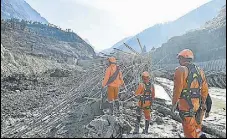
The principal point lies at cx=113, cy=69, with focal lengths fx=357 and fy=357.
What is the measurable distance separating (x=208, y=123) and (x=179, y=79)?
2921mm

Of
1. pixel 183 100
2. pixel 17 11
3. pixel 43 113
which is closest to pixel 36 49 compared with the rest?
pixel 43 113

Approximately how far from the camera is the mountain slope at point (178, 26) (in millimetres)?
87250

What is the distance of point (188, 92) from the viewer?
5660 mm

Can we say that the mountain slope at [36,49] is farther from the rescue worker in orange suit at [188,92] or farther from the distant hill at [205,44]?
the rescue worker in orange suit at [188,92]

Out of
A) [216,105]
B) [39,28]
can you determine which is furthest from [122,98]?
[39,28]

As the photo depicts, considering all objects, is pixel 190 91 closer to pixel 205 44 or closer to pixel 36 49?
pixel 205 44

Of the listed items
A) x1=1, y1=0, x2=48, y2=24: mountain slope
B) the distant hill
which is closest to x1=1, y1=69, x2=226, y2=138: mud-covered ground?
the distant hill

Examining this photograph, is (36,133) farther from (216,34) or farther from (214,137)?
(216,34)

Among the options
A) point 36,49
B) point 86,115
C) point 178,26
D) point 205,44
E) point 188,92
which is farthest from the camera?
point 178,26

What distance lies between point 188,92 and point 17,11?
106 m

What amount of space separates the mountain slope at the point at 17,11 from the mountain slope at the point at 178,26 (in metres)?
33.5

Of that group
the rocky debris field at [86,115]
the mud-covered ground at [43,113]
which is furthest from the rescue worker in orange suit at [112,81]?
the mud-covered ground at [43,113]

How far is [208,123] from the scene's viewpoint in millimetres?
7980

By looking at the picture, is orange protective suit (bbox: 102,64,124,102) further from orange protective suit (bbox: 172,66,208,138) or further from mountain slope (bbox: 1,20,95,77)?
mountain slope (bbox: 1,20,95,77)
